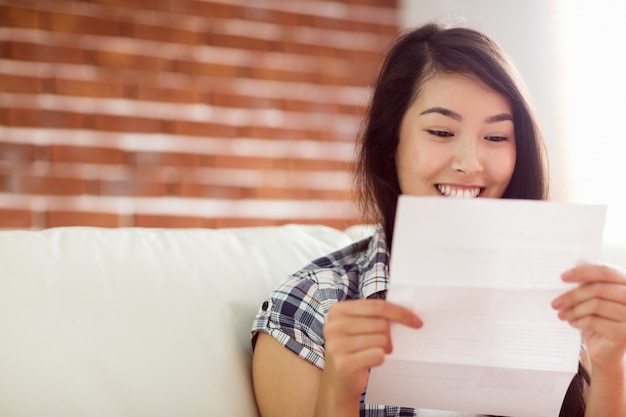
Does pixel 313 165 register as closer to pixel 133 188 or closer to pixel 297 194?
pixel 297 194

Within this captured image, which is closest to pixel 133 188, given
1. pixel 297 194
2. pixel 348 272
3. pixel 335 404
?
pixel 297 194

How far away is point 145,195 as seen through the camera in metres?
3.05

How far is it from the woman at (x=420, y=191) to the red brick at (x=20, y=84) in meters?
1.82

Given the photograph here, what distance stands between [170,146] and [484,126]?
2038 mm

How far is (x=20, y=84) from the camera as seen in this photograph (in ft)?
9.45

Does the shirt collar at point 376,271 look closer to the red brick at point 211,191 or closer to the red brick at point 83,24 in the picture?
the red brick at point 211,191

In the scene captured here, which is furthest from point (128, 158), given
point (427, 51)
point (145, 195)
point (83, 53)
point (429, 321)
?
point (429, 321)

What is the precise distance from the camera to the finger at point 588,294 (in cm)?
94

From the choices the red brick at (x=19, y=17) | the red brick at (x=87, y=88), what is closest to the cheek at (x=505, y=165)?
the red brick at (x=87, y=88)

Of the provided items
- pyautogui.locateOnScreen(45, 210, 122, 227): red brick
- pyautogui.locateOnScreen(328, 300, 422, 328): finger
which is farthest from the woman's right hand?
pyautogui.locateOnScreen(45, 210, 122, 227): red brick

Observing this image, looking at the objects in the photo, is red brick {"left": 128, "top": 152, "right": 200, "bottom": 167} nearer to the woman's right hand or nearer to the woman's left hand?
the woman's right hand

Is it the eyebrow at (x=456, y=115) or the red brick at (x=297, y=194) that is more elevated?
the eyebrow at (x=456, y=115)

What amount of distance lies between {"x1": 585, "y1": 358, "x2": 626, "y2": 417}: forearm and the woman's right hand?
338 millimetres

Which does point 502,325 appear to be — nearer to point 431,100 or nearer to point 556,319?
point 556,319
